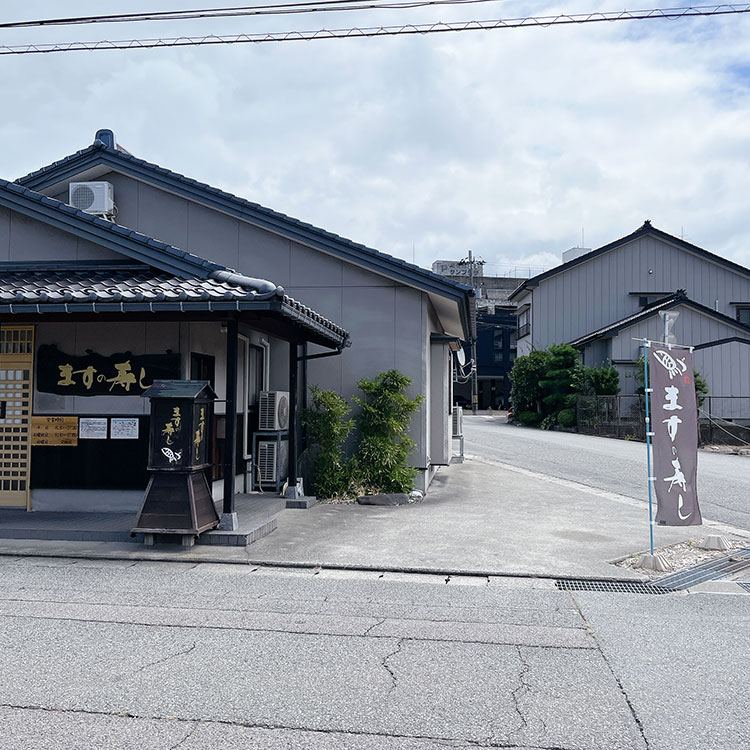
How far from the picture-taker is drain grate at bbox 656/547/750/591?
6.86m

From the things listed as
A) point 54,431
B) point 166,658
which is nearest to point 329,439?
point 54,431

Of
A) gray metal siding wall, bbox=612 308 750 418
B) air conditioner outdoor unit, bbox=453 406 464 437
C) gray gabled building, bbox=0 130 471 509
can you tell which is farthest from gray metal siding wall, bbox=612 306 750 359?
gray gabled building, bbox=0 130 471 509

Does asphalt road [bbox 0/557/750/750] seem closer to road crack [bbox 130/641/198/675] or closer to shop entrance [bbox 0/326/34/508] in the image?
road crack [bbox 130/641/198/675]

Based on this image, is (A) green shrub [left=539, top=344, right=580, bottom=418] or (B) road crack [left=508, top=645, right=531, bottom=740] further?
(A) green shrub [left=539, top=344, right=580, bottom=418]

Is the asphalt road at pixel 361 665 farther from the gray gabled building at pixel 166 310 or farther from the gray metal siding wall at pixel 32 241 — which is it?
the gray metal siding wall at pixel 32 241

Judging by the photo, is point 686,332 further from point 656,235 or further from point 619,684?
point 619,684

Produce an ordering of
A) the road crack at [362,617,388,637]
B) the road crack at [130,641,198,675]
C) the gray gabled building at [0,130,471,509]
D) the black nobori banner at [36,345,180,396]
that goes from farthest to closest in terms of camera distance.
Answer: the black nobori banner at [36,345,180,396] < the gray gabled building at [0,130,471,509] < the road crack at [362,617,388,637] < the road crack at [130,641,198,675]

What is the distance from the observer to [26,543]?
806cm

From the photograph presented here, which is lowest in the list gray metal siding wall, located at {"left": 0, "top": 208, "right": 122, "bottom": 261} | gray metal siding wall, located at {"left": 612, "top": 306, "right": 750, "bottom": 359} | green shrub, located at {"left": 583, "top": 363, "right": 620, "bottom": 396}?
green shrub, located at {"left": 583, "top": 363, "right": 620, "bottom": 396}

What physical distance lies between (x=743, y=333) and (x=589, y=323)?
804 centimetres

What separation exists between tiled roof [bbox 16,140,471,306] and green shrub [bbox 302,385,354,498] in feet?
7.77

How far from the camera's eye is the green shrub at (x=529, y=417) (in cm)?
3616

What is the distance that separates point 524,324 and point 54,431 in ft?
121

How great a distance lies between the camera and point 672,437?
25.5 feet
